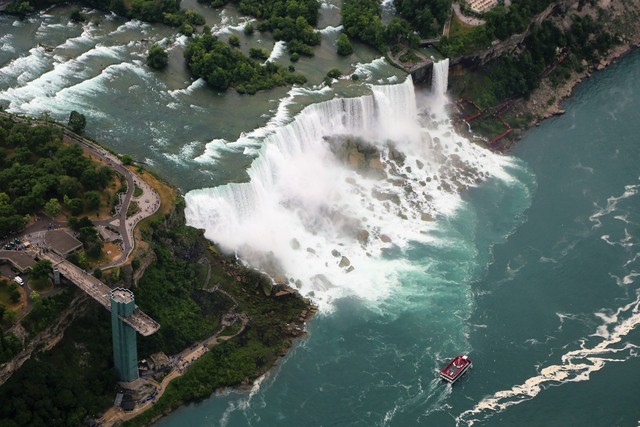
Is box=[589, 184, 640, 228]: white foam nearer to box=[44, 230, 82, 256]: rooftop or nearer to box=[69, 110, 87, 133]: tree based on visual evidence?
box=[69, 110, 87, 133]: tree

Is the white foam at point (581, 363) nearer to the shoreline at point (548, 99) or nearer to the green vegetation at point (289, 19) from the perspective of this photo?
the shoreline at point (548, 99)

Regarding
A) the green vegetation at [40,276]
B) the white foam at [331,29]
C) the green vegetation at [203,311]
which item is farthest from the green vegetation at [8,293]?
the white foam at [331,29]

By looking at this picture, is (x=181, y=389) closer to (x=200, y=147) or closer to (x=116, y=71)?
(x=200, y=147)

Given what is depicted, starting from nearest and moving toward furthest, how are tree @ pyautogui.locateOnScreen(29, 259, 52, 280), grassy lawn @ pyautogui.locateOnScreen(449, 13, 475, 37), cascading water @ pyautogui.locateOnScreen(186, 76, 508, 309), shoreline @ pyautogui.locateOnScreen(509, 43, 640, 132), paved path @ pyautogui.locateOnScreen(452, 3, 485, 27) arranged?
tree @ pyautogui.locateOnScreen(29, 259, 52, 280) → cascading water @ pyautogui.locateOnScreen(186, 76, 508, 309) → shoreline @ pyautogui.locateOnScreen(509, 43, 640, 132) → grassy lawn @ pyautogui.locateOnScreen(449, 13, 475, 37) → paved path @ pyautogui.locateOnScreen(452, 3, 485, 27)

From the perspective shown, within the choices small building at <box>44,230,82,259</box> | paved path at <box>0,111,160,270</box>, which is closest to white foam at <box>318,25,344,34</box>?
paved path at <box>0,111,160,270</box>

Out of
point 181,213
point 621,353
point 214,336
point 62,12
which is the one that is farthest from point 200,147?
point 621,353

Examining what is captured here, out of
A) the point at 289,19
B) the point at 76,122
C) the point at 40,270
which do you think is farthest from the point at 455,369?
the point at 289,19

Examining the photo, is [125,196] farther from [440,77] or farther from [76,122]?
[440,77]
